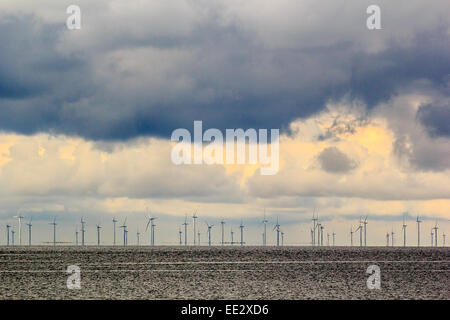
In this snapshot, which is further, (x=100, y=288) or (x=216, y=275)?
(x=216, y=275)

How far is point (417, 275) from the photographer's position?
280 ft

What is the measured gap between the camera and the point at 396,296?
64.0 meters

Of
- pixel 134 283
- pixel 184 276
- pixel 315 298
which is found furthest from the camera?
pixel 184 276
